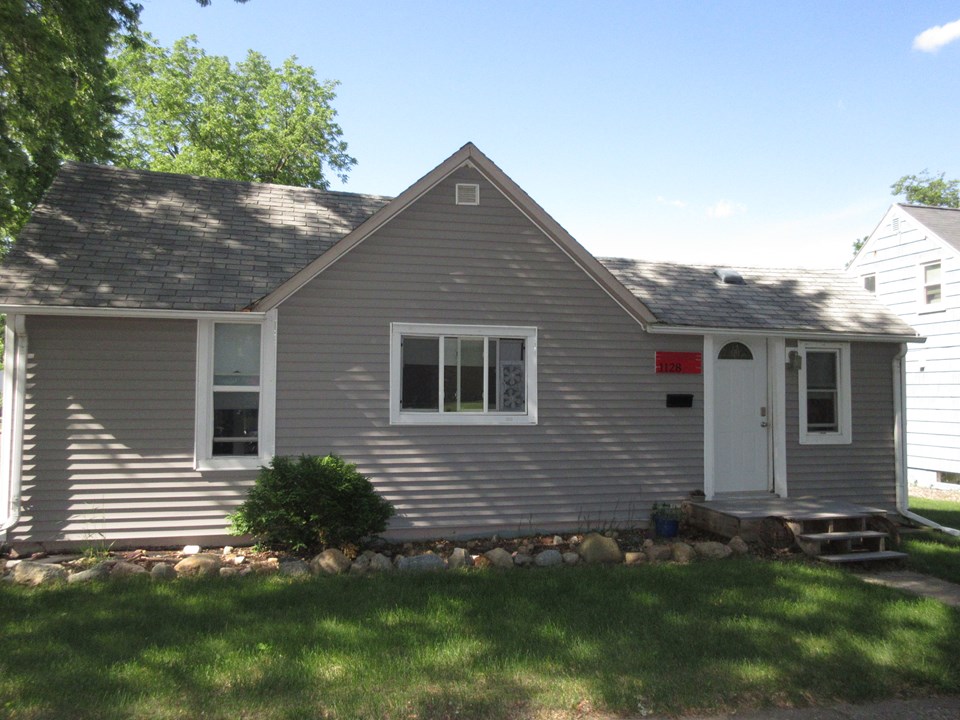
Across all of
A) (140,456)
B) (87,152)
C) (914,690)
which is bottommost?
(914,690)

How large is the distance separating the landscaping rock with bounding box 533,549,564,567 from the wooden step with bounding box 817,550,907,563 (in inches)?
124

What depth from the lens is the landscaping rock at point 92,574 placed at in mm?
6922

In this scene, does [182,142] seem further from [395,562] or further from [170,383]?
[395,562]

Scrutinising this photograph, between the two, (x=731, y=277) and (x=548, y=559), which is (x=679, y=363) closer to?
(x=731, y=277)

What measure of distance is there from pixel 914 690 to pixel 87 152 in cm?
1655

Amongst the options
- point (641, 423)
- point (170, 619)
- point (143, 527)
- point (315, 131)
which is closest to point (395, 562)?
point (170, 619)

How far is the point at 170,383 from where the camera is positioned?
879cm

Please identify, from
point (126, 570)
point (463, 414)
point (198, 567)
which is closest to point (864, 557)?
point (463, 414)

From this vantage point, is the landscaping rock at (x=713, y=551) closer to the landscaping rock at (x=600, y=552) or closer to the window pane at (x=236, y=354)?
the landscaping rock at (x=600, y=552)

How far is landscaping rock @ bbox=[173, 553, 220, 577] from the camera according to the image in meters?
7.33

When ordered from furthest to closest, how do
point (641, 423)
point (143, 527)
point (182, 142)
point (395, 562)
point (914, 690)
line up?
point (182, 142), point (641, 423), point (143, 527), point (395, 562), point (914, 690)

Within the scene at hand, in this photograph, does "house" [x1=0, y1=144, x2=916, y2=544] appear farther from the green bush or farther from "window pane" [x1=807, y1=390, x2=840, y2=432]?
the green bush

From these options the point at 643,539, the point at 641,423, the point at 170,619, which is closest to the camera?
the point at 170,619

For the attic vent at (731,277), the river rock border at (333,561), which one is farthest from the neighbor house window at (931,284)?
the river rock border at (333,561)
